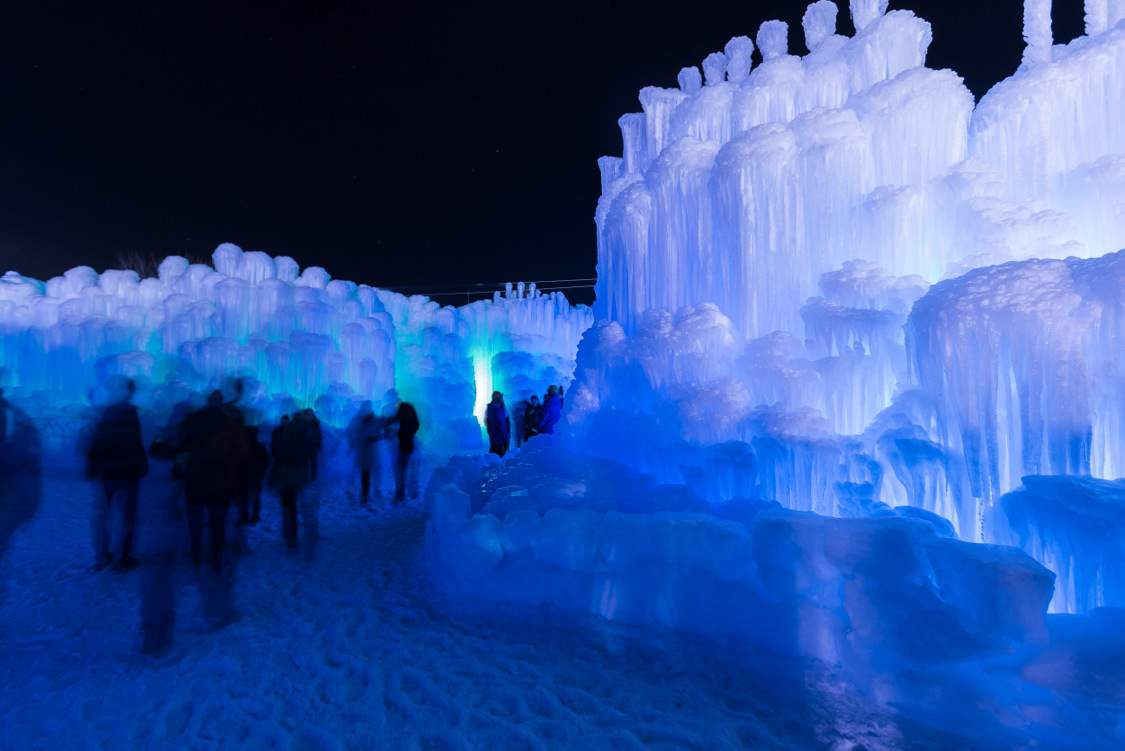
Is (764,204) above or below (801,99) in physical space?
below

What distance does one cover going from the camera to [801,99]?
7.89m

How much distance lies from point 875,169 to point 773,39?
2671 millimetres

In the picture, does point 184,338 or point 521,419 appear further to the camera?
point 521,419

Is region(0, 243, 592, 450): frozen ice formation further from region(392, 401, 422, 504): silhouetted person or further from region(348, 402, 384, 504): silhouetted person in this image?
region(392, 401, 422, 504): silhouetted person

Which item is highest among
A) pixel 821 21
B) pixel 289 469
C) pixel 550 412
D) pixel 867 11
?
pixel 821 21

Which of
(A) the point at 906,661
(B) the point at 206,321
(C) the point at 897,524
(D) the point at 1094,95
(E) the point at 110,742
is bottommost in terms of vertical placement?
(E) the point at 110,742

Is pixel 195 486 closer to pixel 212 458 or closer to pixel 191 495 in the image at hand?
pixel 191 495

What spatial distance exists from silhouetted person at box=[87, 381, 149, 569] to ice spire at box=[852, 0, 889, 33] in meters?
9.18

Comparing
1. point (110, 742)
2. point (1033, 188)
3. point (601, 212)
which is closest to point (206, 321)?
point (601, 212)

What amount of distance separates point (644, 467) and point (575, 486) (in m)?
1.35

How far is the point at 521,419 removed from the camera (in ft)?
45.6

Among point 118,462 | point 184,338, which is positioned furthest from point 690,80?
point 184,338

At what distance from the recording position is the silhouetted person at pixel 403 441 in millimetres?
8453

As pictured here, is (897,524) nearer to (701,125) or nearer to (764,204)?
(764,204)
